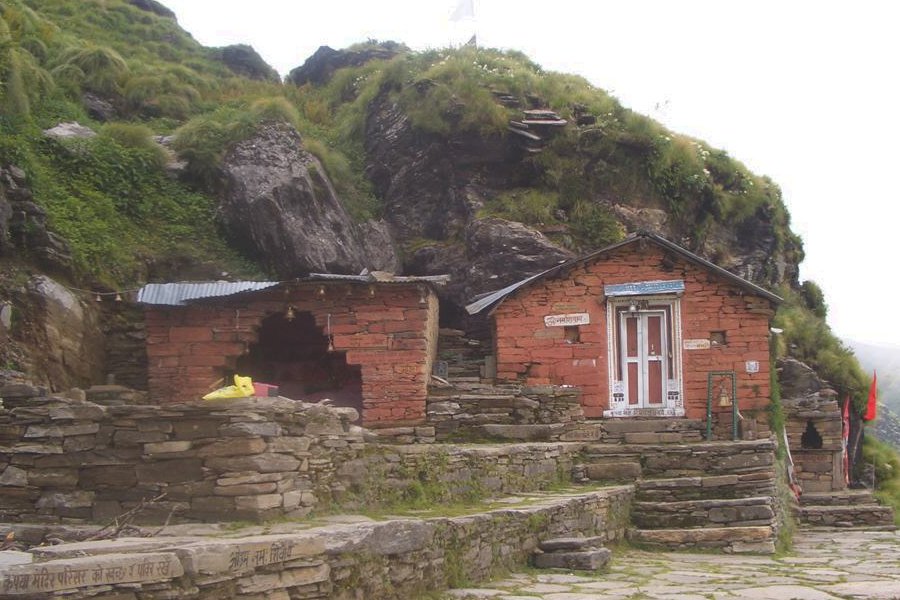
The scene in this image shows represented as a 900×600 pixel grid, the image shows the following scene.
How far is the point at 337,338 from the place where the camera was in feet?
47.8

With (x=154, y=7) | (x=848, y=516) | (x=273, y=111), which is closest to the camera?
(x=848, y=516)

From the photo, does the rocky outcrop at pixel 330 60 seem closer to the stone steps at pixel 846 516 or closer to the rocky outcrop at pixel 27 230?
the rocky outcrop at pixel 27 230

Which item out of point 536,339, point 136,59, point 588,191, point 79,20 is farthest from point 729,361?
point 79,20

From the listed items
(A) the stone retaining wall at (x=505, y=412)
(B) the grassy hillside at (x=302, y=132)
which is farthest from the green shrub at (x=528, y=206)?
(A) the stone retaining wall at (x=505, y=412)

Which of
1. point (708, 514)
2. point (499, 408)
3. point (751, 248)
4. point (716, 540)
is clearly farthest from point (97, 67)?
point (716, 540)

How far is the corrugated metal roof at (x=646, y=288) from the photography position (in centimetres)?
1582

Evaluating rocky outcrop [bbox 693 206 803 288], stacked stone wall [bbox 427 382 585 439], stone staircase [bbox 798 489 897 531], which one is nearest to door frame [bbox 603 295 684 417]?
stacked stone wall [bbox 427 382 585 439]

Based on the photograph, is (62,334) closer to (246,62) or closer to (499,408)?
(499,408)

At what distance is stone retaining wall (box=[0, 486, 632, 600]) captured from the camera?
176 inches

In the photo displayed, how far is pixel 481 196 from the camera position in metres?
22.0

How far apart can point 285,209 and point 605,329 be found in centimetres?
751

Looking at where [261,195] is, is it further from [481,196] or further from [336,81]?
[336,81]

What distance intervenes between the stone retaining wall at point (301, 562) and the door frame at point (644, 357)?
7251 millimetres

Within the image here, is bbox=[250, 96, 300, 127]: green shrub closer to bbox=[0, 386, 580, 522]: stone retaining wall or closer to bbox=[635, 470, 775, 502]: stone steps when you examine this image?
bbox=[635, 470, 775, 502]: stone steps
